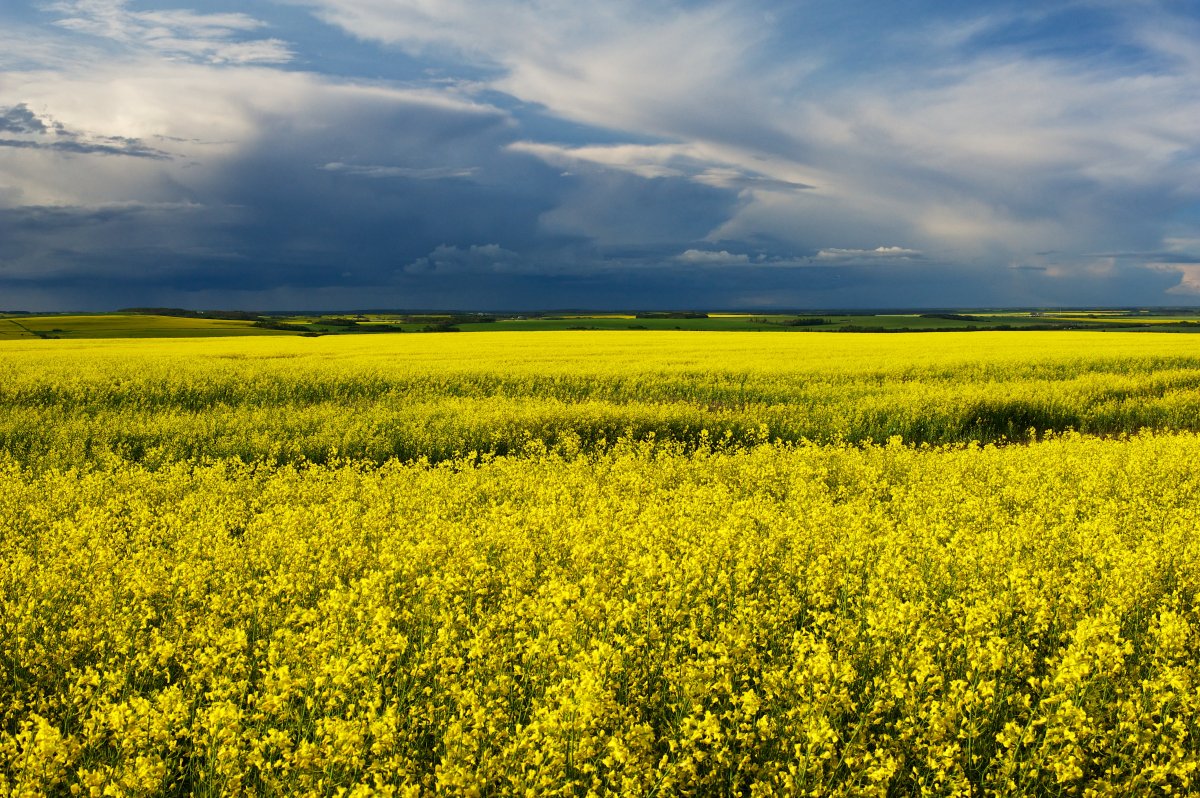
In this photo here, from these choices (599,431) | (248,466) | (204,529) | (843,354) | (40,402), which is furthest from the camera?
(843,354)

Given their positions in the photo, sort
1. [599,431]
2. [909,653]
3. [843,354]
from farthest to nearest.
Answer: [843,354] < [599,431] < [909,653]

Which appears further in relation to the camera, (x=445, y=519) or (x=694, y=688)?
(x=445, y=519)

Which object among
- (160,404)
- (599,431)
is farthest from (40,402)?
(599,431)

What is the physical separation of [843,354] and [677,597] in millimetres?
27377

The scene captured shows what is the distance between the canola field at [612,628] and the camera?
3188 millimetres

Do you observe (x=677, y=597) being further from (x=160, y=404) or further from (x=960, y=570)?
(x=160, y=404)

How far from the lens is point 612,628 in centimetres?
423

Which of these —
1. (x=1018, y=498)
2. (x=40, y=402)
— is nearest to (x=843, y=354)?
(x=1018, y=498)

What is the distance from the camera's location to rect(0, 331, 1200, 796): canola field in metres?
3.19

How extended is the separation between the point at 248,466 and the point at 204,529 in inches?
152

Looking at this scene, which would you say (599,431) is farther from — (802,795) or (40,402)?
(40,402)

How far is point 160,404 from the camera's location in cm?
1705

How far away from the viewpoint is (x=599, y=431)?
14641 mm

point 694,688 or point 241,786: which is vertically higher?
point 694,688
